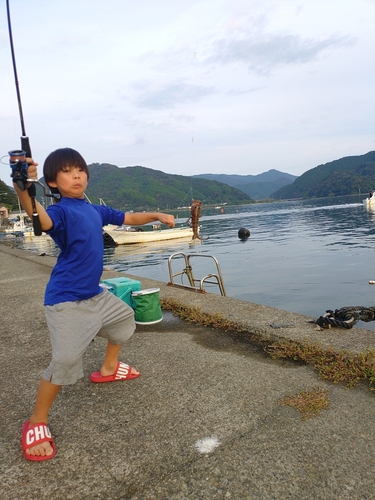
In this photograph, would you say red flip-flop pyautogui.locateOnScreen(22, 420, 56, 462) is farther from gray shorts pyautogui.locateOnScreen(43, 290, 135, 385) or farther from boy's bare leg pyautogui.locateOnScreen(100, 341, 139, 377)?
boy's bare leg pyautogui.locateOnScreen(100, 341, 139, 377)

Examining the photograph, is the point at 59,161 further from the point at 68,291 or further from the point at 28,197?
the point at 68,291

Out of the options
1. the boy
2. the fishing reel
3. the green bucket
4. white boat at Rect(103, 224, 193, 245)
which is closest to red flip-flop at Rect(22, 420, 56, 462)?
the boy

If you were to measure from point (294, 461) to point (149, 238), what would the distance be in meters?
32.3

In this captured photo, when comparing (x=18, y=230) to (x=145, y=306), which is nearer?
(x=145, y=306)

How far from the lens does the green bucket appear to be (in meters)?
4.75

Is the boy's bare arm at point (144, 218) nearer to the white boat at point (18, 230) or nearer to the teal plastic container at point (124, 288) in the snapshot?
the teal plastic container at point (124, 288)

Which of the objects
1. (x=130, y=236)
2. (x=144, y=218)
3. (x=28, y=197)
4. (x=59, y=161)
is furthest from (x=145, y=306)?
(x=130, y=236)

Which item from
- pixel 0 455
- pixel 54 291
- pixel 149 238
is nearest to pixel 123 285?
pixel 54 291

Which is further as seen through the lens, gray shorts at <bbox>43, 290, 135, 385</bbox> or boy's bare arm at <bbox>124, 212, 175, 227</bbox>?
boy's bare arm at <bbox>124, 212, 175, 227</bbox>

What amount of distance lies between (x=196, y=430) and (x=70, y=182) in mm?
1812

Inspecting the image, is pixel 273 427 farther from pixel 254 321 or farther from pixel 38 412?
pixel 254 321

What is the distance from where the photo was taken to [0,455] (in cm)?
228

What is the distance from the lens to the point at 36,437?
2.27 metres

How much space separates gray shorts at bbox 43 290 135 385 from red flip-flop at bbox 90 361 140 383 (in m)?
0.67
